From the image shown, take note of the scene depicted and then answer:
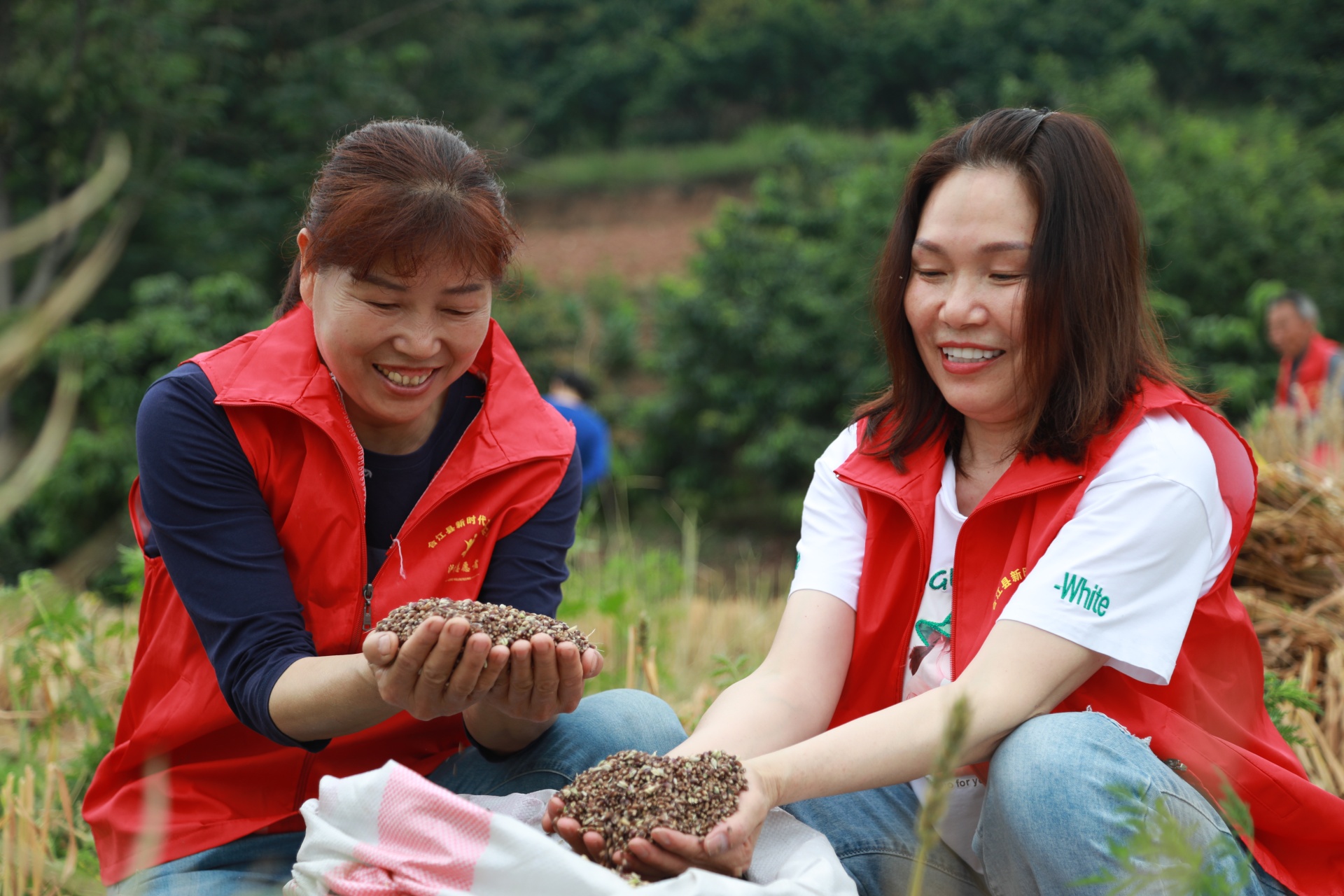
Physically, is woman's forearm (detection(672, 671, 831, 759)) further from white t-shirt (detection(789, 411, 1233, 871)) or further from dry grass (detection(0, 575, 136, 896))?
dry grass (detection(0, 575, 136, 896))

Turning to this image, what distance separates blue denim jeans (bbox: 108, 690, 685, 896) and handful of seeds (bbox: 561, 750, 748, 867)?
33 centimetres

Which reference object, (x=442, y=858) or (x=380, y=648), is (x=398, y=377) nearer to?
(x=380, y=648)

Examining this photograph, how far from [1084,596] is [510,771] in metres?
1.01

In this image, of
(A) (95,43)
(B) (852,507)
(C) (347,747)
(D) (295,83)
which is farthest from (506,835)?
(D) (295,83)

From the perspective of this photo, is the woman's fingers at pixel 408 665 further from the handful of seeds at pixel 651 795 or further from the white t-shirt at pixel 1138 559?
the white t-shirt at pixel 1138 559

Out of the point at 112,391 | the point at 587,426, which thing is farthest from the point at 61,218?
the point at 112,391

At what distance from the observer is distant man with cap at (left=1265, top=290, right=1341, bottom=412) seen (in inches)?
330

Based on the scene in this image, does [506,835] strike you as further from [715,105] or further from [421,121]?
[715,105]

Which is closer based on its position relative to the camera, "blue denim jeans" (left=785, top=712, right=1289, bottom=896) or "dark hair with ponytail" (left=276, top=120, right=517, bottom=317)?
"blue denim jeans" (left=785, top=712, right=1289, bottom=896)

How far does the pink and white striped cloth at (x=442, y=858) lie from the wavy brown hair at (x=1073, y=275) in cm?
80

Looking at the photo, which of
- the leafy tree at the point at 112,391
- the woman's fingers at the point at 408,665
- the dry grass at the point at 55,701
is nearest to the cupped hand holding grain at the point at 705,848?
the woman's fingers at the point at 408,665

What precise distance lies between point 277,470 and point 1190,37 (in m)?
29.1

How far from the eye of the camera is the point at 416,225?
181cm

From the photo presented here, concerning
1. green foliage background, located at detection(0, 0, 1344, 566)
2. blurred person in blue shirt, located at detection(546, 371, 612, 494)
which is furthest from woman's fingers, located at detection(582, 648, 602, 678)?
green foliage background, located at detection(0, 0, 1344, 566)
